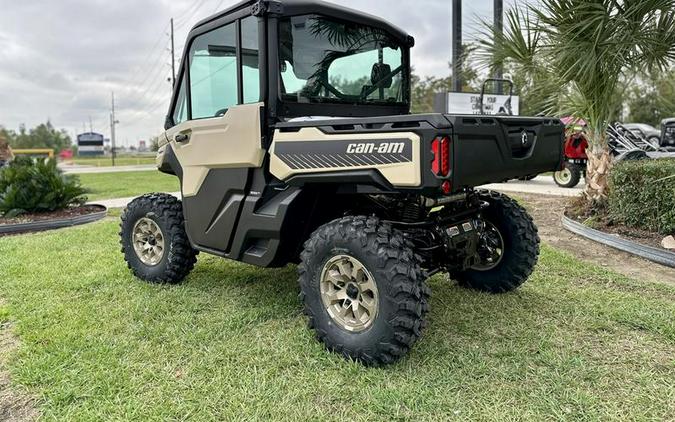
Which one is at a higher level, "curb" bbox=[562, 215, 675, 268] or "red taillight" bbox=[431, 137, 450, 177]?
"red taillight" bbox=[431, 137, 450, 177]

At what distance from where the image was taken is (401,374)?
2.59 metres

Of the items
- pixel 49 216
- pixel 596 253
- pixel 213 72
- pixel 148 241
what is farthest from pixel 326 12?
pixel 49 216

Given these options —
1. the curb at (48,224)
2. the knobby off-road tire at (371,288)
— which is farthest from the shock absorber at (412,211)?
the curb at (48,224)

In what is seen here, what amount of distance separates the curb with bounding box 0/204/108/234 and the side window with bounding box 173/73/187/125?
428cm

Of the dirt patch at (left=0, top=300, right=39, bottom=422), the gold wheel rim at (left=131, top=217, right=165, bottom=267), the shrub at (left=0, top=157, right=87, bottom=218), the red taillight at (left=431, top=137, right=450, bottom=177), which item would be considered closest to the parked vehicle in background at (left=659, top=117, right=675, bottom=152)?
the red taillight at (left=431, top=137, right=450, bottom=177)

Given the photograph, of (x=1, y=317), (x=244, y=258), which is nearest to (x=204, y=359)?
(x=244, y=258)

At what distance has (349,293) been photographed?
2.83 m

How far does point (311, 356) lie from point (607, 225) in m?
4.95

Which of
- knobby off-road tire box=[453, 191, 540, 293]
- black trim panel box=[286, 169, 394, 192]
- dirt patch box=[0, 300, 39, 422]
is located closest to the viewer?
dirt patch box=[0, 300, 39, 422]

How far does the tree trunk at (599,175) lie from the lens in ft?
22.4

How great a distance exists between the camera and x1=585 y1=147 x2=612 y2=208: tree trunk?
682cm

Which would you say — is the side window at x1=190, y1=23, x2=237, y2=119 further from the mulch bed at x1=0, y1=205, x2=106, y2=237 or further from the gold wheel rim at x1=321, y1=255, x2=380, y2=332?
the mulch bed at x1=0, y1=205, x2=106, y2=237

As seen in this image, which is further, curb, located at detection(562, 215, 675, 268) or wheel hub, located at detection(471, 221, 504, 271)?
curb, located at detection(562, 215, 675, 268)

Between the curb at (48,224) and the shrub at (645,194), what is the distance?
7466 mm
